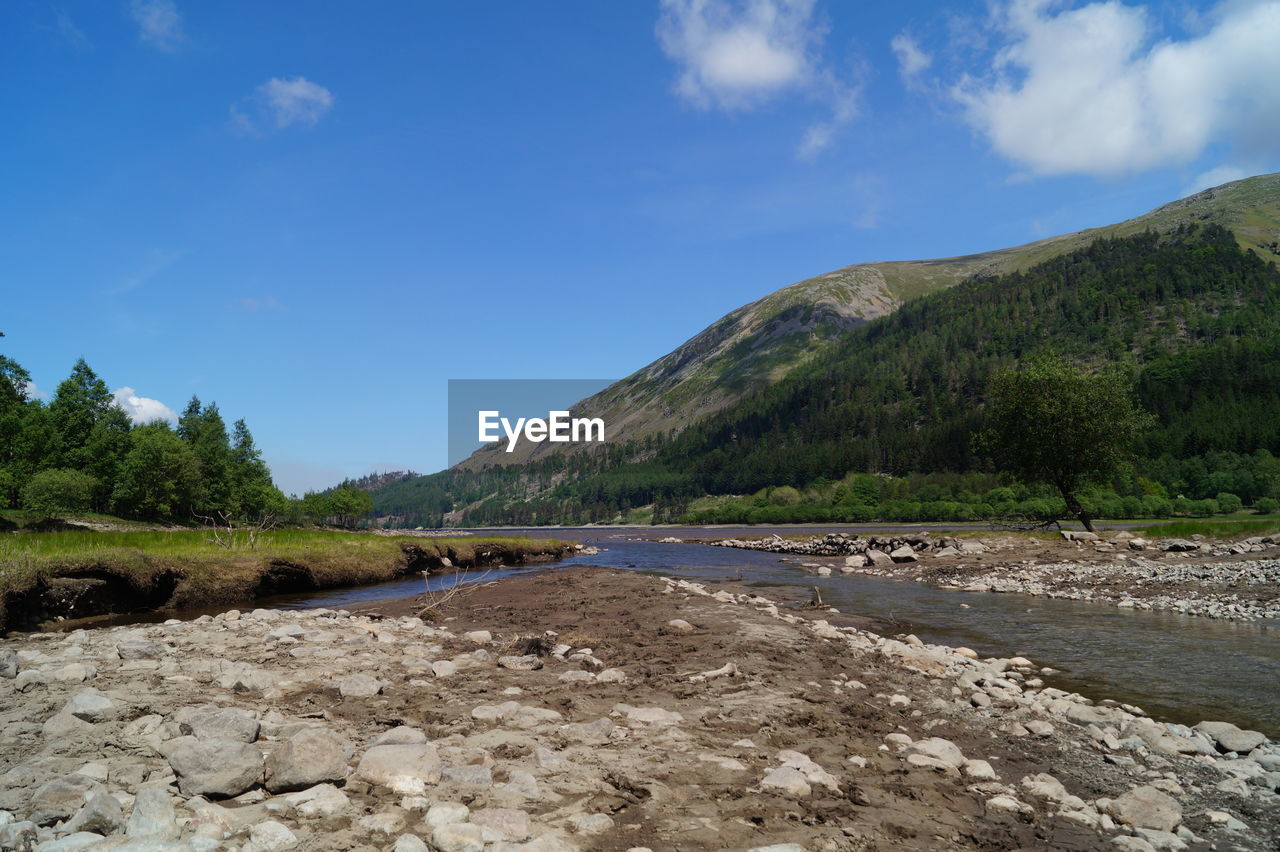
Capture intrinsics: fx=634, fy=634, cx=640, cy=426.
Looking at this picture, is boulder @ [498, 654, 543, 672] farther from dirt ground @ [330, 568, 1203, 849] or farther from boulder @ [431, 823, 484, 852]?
boulder @ [431, 823, 484, 852]

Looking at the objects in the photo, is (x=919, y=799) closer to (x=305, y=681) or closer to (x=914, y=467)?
(x=305, y=681)

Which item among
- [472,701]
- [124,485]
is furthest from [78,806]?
[124,485]

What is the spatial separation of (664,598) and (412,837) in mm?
16446

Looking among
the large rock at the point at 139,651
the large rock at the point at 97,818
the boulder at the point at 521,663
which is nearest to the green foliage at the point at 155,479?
the large rock at the point at 139,651

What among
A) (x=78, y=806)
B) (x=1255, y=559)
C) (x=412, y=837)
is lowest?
(x=1255, y=559)

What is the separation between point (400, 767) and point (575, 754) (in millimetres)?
1721

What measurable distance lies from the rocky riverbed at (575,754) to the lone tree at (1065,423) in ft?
126

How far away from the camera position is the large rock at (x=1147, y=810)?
229 inches

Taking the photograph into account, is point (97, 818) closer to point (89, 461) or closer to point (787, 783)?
point (787, 783)

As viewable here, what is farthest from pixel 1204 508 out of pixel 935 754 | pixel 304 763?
pixel 304 763

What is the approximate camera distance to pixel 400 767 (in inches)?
214

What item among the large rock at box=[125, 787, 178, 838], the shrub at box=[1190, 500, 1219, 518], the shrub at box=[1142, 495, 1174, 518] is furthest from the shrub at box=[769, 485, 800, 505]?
the large rock at box=[125, 787, 178, 838]

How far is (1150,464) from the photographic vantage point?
120438 mm

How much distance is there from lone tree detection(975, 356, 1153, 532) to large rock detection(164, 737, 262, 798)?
161ft
